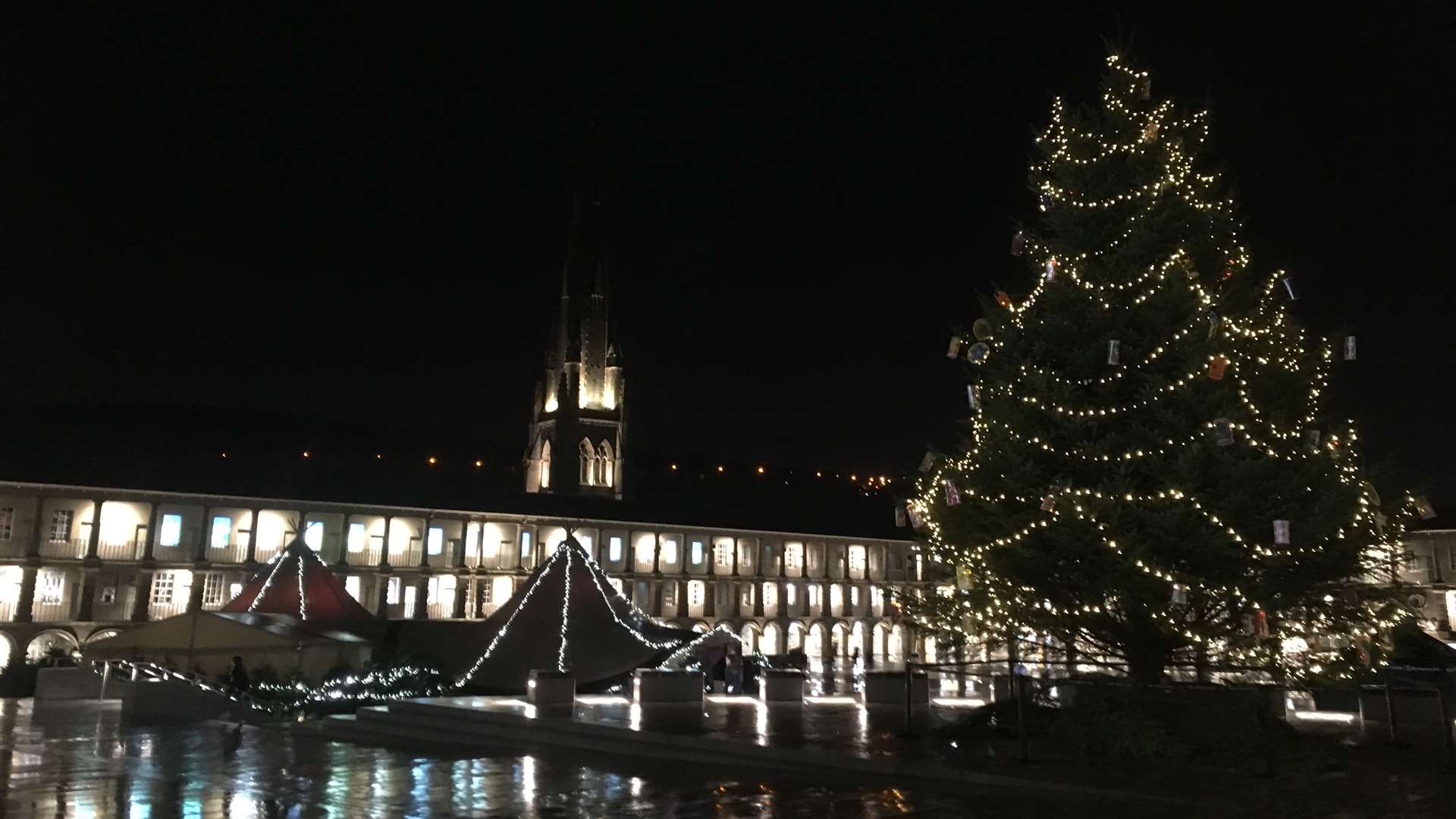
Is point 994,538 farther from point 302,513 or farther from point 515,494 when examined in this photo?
point 515,494

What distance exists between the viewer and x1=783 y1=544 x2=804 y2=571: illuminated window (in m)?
66.4

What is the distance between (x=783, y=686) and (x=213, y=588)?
36696 mm

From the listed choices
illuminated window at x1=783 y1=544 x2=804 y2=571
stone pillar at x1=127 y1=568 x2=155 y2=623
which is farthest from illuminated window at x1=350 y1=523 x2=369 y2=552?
illuminated window at x1=783 y1=544 x2=804 y2=571

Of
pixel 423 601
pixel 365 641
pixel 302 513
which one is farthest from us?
pixel 423 601

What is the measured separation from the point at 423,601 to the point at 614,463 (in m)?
22.6

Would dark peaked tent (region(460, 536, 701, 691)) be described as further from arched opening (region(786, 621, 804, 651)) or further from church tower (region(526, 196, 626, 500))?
church tower (region(526, 196, 626, 500))

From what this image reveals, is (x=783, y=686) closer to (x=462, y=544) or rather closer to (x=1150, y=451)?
(x=1150, y=451)

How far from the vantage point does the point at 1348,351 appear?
15.5 metres

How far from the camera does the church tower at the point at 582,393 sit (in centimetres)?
7319

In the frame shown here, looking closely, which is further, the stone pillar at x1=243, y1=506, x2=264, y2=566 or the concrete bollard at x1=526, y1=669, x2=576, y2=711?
the stone pillar at x1=243, y1=506, x2=264, y2=566

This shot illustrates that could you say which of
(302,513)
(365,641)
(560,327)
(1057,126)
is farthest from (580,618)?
(560,327)

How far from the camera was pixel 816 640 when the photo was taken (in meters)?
67.4

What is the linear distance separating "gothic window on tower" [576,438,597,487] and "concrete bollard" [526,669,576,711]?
55.1m

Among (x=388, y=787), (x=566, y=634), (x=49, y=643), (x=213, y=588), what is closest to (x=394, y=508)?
(x=213, y=588)
